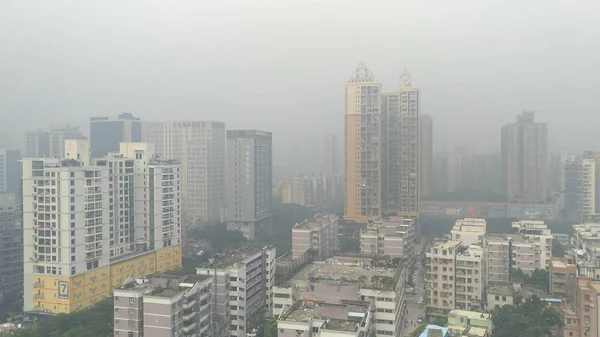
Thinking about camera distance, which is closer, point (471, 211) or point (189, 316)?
point (189, 316)

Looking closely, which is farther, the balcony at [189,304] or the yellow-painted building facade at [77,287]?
the yellow-painted building facade at [77,287]

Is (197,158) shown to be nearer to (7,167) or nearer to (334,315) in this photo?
(7,167)

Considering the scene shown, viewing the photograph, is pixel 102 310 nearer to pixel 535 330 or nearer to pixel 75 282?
pixel 75 282

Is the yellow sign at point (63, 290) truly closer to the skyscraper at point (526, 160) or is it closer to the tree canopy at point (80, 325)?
the tree canopy at point (80, 325)

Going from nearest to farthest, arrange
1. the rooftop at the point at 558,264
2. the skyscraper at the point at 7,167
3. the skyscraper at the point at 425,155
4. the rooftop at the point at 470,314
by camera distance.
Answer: the rooftop at the point at 470,314 < the rooftop at the point at 558,264 < the skyscraper at the point at 7,167 < the skyscraper at the point at 425,155

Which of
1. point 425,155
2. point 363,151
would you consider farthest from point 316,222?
point 425,155

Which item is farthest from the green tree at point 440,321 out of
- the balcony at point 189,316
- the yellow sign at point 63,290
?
the yellow sign at point 63,290

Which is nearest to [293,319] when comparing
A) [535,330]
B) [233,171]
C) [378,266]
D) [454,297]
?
[378,266]
